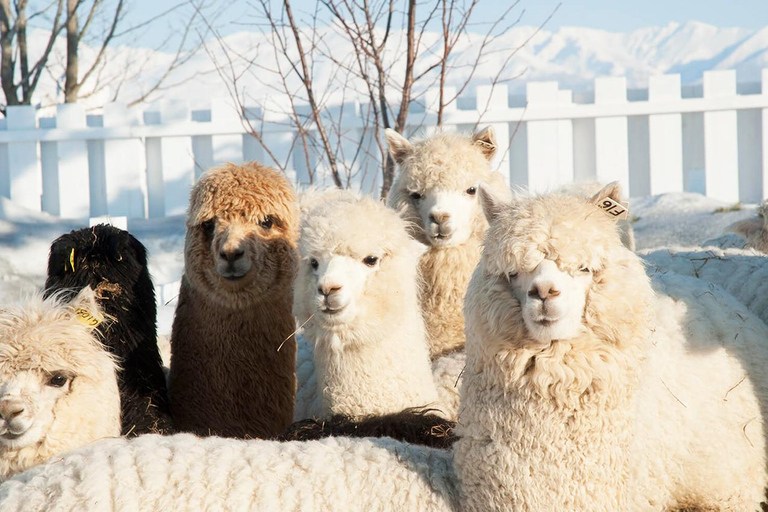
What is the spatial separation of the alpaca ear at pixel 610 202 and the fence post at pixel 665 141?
7932 millimetres

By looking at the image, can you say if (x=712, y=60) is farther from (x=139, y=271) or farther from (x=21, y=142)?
(x=139, y=271)

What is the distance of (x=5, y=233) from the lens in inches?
426

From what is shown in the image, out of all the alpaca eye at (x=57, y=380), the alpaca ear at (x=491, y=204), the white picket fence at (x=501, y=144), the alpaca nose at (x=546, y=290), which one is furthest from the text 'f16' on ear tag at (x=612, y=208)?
the white picket fence at (x=501, y=144)

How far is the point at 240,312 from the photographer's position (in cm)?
495

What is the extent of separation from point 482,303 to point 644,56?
8823cm

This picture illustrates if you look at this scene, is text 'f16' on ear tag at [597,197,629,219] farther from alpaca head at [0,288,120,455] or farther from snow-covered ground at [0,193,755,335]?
snow-covered ground at [0,193,755,335]

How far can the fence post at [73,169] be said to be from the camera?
11.3m

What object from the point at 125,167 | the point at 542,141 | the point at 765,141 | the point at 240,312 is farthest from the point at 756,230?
the point at 125,167

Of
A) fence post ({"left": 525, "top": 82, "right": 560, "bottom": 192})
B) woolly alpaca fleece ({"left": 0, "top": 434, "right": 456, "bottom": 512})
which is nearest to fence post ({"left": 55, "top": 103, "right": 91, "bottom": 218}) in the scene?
fence post ({"left": 525, "top": 82, "right": 560, "bottom": 192})

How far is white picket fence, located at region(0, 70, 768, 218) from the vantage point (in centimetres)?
1081

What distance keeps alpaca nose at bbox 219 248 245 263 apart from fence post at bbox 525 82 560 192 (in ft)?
21.5

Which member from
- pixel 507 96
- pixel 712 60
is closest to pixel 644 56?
pixel 712 60

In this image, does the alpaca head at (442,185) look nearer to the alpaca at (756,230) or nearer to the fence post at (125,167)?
the alpaca at (756,230)

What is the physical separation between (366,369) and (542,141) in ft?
23.2
